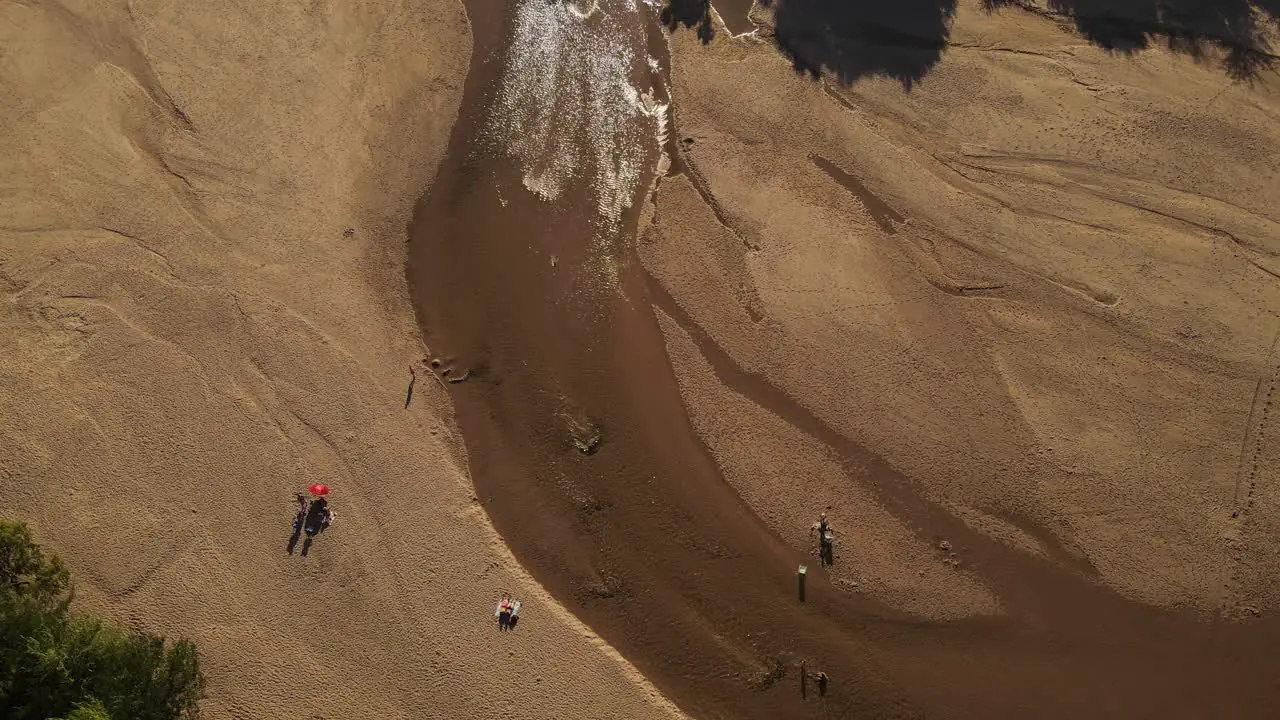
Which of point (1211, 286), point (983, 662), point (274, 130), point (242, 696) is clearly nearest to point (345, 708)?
point (242, 696)

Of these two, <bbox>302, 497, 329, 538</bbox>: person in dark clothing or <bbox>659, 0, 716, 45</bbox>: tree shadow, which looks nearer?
<bbox>302, 497, 329, 538</bbox>: person in dark clothing

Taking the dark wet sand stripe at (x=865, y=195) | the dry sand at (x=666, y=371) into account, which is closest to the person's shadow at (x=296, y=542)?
the dry sand at (x=666, y=371)

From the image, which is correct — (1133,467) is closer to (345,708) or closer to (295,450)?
(345,708)

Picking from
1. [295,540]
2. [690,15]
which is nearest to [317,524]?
[295,540]

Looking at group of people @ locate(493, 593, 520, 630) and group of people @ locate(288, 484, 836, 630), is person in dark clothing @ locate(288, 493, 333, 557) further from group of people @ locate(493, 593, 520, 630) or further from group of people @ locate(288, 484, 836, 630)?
group of people @ locate(493, 593, 520, 630)

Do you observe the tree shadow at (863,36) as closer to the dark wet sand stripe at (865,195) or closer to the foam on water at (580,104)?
the dark wet sand stripe at (865,195)

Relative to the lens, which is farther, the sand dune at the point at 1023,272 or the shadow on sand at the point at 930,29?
the shadow on sand at the point at 930,29

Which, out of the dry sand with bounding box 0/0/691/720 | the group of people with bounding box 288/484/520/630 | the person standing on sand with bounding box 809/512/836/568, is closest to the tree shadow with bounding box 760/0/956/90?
the dry sand with bounding box 0/0/691/720

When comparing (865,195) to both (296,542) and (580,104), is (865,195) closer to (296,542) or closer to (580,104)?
(580,104)
